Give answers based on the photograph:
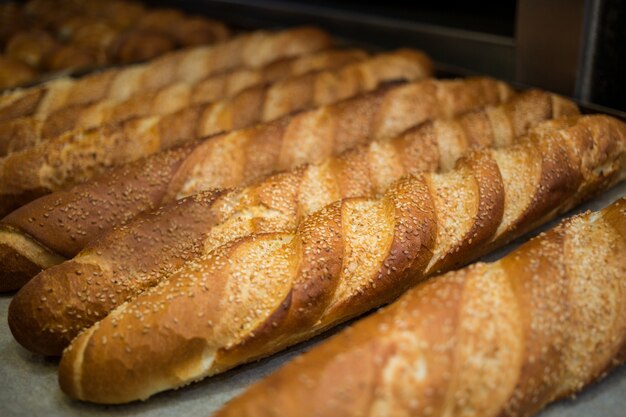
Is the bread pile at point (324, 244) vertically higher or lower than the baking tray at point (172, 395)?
higher

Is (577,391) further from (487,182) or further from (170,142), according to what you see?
(170,142)

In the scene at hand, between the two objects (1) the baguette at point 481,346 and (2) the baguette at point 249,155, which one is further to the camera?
(2) the baguette at point 249,155

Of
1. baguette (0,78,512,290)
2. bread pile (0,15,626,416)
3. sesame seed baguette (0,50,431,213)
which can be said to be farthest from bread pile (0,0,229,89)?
baguette (0,78,512,290)

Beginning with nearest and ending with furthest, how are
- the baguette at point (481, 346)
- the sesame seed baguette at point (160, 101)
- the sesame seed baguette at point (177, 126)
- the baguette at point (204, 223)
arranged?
the baguette at point (481, 346) < the baguette at point (204, 223) < the sesame seed baguette at point (177, 126) < the sesame seed baguette at point (160, 101)

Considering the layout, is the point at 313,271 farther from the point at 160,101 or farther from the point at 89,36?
the point at 89,36

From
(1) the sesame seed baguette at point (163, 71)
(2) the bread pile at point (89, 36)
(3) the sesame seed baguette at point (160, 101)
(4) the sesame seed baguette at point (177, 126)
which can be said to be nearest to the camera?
(4) the sesame seed baguette at point (177, 126)

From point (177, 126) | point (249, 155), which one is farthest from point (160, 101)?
point (249, 155)

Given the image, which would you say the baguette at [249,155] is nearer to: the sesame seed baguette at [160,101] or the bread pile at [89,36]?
the sesame seed baguette at [160,101]

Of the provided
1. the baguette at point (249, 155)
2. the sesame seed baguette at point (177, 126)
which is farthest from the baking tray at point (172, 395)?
the sesame seed baguette at point (177, 126)
